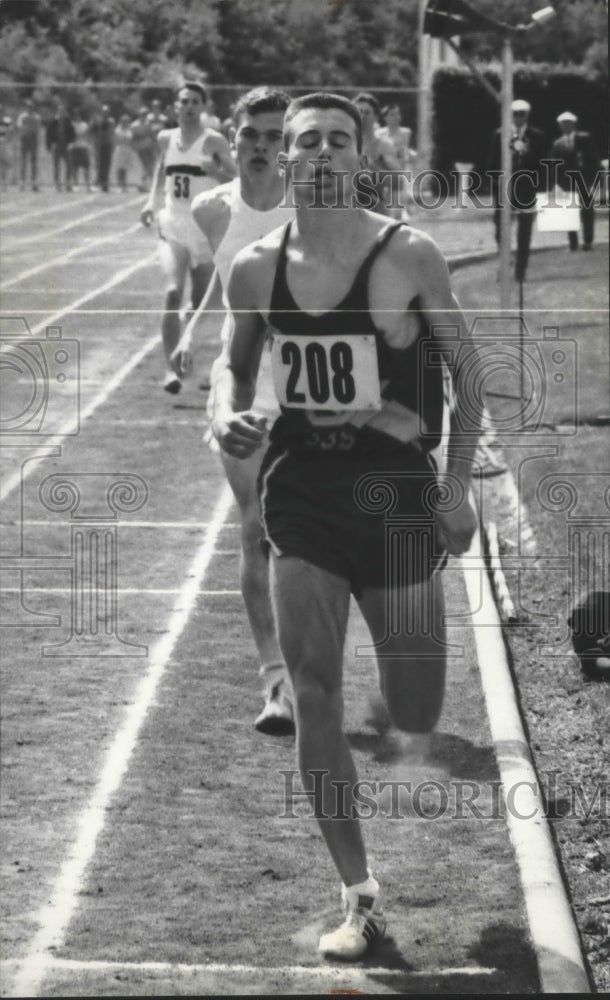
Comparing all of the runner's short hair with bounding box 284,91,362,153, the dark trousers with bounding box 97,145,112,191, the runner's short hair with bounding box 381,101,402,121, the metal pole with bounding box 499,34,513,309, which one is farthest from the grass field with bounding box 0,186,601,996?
the runner's short hair with bounding box 381,101,402,121

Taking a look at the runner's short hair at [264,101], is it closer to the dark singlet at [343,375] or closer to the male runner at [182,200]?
the dark singlet at [343,375]

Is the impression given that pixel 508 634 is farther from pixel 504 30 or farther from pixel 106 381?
pixel 106 381

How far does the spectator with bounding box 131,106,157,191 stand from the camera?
41.3ft

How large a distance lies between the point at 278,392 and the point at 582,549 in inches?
161

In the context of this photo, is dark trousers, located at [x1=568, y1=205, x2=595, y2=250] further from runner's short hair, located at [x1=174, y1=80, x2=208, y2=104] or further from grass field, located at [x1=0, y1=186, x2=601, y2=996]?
grass field, located at [x1=0, y1=186, x2=601, y2=996]

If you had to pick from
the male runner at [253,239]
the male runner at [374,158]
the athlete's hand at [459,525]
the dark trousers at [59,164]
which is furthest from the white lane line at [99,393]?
the athlete's hand at [459,525]

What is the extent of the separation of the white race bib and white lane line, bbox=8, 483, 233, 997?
4.69ft

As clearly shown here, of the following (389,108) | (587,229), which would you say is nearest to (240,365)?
(389,108)

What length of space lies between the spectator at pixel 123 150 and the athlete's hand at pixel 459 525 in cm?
809

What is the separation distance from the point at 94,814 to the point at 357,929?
4.11ft

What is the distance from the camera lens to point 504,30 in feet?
22.6

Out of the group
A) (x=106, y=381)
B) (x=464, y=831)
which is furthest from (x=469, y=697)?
(x=106, y=381)

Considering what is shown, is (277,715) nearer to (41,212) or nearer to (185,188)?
(185,188)

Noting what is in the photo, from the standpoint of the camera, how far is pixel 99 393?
1323 cm
